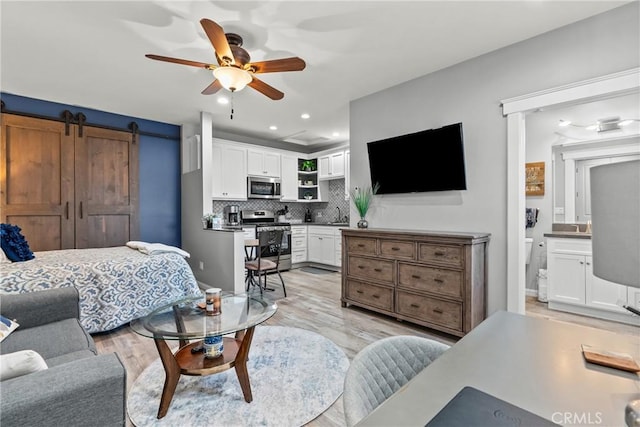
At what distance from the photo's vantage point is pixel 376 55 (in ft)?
9.59

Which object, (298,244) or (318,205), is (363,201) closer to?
(298,244)

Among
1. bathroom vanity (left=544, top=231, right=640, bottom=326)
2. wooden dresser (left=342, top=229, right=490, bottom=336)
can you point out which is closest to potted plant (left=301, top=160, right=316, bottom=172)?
wooden dresser (left=342, top=229, right=490, bottom=336)

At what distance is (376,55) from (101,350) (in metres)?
3.71

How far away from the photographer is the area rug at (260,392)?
1722 mm

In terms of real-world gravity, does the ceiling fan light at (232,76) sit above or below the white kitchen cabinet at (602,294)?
above

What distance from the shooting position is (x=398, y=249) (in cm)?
317

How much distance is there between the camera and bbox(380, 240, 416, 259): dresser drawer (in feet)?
10.0

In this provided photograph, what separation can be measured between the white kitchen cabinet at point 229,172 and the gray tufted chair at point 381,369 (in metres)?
4.78

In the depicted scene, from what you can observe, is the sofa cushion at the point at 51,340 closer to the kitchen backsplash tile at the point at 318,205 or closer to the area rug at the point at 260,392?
the area rug at the point at 260,392

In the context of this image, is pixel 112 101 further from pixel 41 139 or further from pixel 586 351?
pixel 586 351

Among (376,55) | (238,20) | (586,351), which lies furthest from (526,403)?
(376,55)

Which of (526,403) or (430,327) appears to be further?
(430,327)

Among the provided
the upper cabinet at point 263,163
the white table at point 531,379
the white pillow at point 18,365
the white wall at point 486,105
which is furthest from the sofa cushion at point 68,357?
the upper cabinet at point 263,163

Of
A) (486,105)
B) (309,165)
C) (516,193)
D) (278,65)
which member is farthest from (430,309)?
(309,165)
